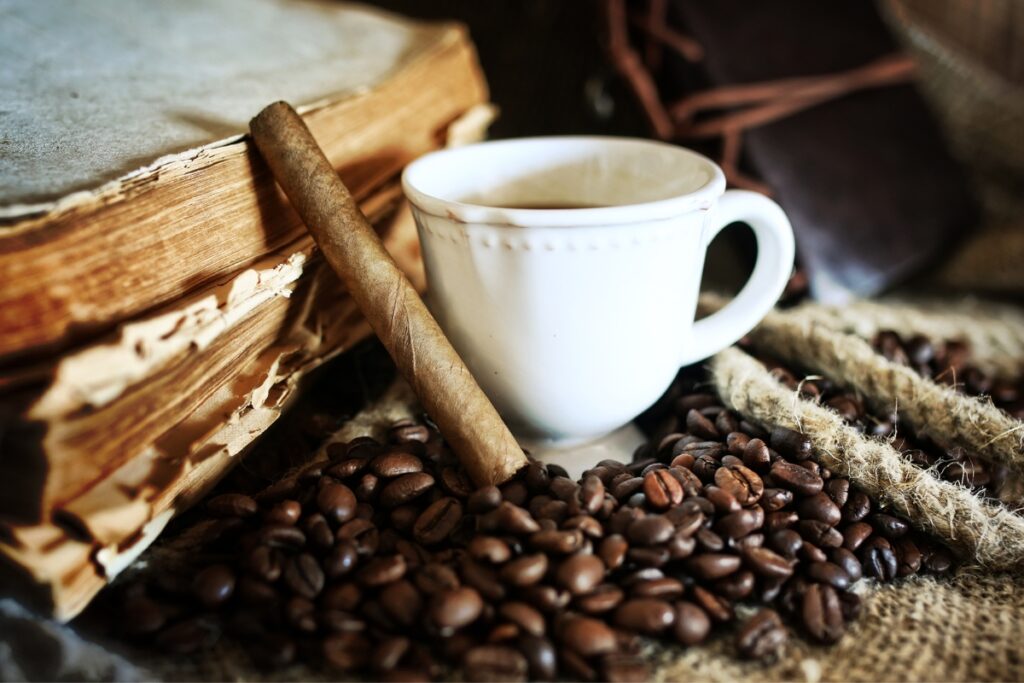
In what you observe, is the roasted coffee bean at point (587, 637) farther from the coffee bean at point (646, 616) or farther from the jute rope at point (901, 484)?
the jute rope at point (901, 484)

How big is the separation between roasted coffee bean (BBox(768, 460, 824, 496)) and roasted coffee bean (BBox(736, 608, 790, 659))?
155 millimetres

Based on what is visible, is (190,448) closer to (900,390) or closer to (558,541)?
(558,541)

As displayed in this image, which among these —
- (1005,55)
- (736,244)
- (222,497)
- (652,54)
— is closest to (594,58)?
(652,54)

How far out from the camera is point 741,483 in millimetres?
812

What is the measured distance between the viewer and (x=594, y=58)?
1608 millimetres

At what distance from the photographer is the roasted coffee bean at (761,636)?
0.69m

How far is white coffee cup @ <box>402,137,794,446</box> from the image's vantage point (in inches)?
31.8

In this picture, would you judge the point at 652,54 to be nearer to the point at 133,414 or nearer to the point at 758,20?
the point at 758,20

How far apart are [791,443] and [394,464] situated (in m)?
0.46

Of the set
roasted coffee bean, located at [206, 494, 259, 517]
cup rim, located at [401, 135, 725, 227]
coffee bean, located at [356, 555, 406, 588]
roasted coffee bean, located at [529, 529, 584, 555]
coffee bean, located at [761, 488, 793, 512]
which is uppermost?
cup rim, located at [401, 135, 725, 227]

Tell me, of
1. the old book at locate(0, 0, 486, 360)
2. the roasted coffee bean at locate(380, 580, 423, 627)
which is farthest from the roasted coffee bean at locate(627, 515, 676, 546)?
the old book at locate(0, 0, 486, 360)

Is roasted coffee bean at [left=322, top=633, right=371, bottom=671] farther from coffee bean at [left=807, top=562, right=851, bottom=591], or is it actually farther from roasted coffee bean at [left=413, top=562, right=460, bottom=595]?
coffee bean at [left=807, top=562, right=851, bottom=591]

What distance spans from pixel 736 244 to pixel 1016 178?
671 mm

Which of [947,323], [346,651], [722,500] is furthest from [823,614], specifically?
[947,323]
